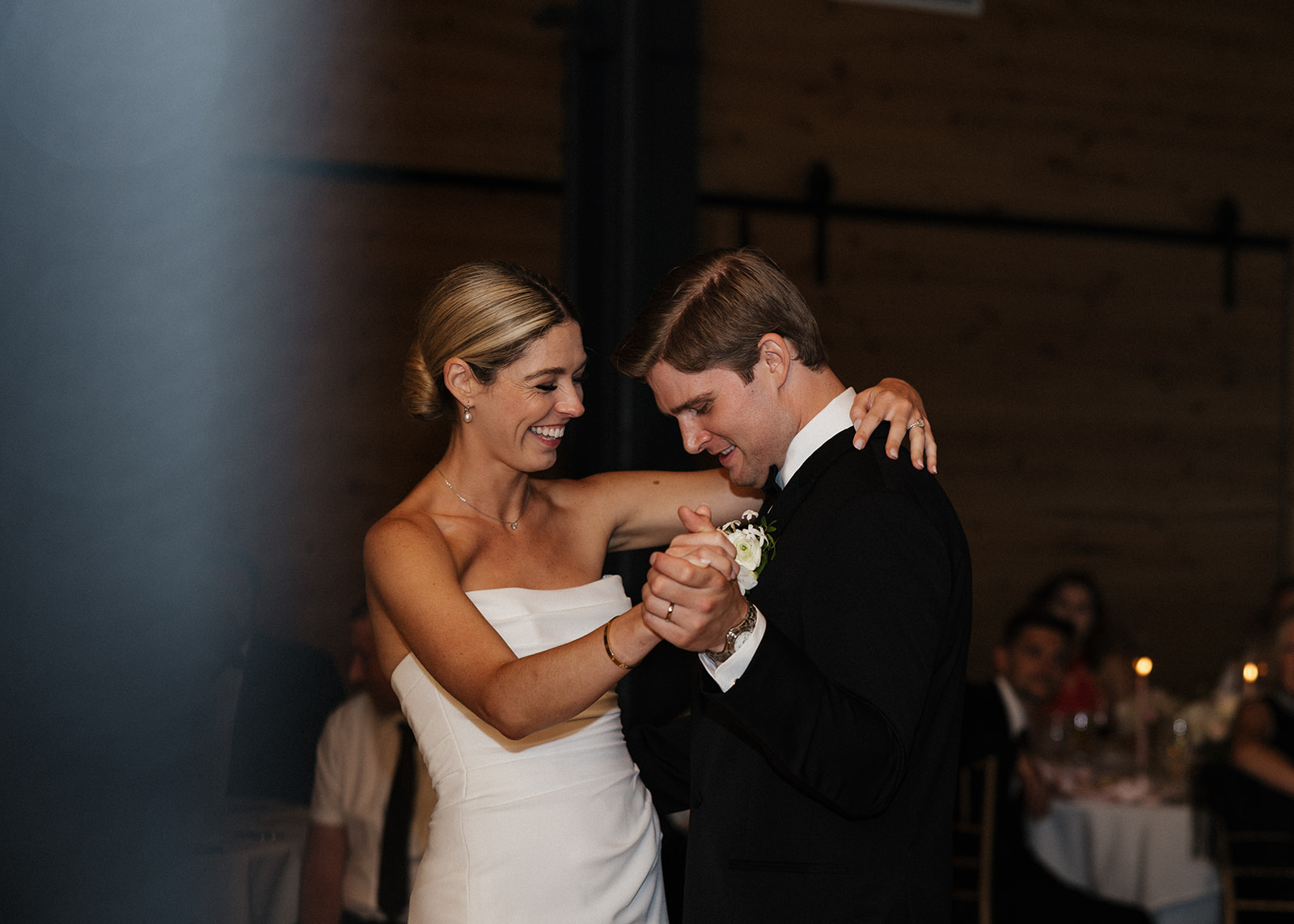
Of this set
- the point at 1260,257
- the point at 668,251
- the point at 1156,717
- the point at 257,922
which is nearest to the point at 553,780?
the point at 257,922

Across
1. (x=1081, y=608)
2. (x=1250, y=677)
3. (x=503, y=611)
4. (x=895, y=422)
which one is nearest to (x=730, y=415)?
(x=895, y=422)

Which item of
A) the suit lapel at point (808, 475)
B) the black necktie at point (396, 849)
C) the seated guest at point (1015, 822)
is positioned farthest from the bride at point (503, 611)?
the seated guest at point (1015, 822)

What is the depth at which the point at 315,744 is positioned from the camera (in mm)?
2955

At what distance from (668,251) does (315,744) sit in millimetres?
1502

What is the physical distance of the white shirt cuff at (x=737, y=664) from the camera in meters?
1.28

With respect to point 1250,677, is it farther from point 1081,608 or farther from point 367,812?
point 367,812

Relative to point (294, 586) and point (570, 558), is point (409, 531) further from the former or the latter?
point (294, 586)

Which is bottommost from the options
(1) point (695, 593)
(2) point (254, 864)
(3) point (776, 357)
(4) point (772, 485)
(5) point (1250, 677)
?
(2) point (254, 864)

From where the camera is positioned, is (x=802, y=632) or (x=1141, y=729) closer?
(x=802, y=632)

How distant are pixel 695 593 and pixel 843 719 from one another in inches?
8.4

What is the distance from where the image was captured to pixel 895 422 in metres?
1.56

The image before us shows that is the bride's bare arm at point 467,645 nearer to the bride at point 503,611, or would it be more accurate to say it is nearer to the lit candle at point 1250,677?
the bride at point 503,611

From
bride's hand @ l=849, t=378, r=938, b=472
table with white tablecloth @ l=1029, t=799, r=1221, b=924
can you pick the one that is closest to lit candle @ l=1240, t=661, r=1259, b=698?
table with white tablecloth @ l=1029, t=799, r=1221, b=924

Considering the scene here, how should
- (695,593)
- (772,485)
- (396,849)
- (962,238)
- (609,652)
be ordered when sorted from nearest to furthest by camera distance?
(695,593), (609,652), (772,485), (396,849), (962,238)
